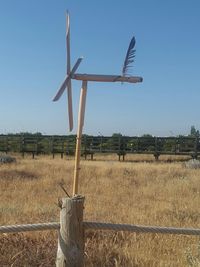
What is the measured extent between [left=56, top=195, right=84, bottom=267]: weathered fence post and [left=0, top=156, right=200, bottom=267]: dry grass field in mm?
1138

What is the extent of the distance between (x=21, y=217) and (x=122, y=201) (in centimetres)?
434

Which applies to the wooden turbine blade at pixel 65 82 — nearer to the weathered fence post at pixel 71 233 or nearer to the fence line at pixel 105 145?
the weathered fence post at pixel 71 233

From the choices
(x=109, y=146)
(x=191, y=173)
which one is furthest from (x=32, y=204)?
(x=109, y=146)

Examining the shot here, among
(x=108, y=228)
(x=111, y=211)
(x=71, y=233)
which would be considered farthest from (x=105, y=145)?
(x=71, y=233)

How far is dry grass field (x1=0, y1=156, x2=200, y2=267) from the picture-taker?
6.41 m

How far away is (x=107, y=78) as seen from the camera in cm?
507

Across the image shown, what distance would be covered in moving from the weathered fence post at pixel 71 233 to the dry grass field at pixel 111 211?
1138mm

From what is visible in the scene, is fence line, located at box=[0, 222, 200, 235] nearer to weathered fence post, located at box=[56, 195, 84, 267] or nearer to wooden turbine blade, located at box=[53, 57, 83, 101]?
weathered fence post, located at box=[56, 195, 84, 267]

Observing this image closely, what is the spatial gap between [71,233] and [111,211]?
19.2 ft

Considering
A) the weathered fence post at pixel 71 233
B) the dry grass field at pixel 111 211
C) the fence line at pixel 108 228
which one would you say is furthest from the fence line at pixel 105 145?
the weathered fence post at pixel 71 233

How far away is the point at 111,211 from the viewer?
424 inches

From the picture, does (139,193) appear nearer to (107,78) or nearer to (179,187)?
(179,187)

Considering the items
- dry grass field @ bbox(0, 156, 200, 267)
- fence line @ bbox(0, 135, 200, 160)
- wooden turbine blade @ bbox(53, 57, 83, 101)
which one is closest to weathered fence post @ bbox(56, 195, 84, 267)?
wooden turbine blade @ bbox(53, 57, 83, 101)

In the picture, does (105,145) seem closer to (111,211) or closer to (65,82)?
(111,211)
